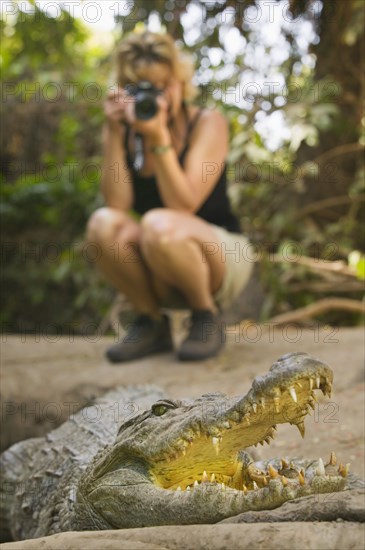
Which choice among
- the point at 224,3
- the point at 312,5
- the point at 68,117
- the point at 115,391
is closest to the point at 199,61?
the point at 224,3

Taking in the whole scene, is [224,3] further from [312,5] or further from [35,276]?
[35,276]

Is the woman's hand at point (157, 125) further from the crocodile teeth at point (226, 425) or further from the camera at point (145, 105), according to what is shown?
the crocodile teeth at point (226, 425)

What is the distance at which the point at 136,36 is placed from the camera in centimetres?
403

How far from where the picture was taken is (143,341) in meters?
4.20

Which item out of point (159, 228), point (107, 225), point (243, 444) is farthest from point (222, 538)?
point (107, 225)

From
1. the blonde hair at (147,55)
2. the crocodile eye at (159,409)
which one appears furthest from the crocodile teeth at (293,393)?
the blonde hair at (147,55)

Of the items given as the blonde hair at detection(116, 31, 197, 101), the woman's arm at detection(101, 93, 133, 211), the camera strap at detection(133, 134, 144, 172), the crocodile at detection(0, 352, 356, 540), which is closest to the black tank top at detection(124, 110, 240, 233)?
the woman's arm at detection(101, 93, 133, 211)

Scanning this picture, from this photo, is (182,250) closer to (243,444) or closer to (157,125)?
(157,125)

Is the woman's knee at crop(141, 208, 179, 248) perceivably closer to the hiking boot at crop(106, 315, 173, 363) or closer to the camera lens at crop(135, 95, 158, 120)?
the camera lens at crop(135, 95, 158, 120)

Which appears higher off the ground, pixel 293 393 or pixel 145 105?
pixel 145 105

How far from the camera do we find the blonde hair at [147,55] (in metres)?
3.99

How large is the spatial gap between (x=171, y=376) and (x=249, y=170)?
3.28 m

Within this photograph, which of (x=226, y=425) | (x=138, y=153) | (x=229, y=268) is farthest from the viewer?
(x=229, y=268)

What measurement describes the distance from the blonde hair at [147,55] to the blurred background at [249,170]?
1603 millimetres
